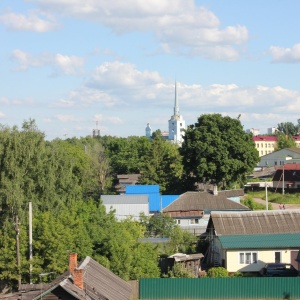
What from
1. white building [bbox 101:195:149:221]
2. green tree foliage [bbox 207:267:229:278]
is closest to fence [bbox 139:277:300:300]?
green tree foliage [bbox 207:267:229:278]

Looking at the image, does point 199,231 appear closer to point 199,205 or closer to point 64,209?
point 199,205

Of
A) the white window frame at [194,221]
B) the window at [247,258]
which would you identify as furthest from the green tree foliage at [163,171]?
Answer: the window at [247,258]

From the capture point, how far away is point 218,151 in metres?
73.6

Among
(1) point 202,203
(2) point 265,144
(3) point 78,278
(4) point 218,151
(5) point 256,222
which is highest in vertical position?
(2) point 265,144

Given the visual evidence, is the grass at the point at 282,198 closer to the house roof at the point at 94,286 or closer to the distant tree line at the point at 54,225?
the distant tree line at the point at 54,225

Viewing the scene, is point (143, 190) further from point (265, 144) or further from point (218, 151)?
point (265, 144)

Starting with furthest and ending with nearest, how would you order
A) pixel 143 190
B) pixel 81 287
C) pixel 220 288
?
pixel 143 190, pixel 220 288, pixel 81 287

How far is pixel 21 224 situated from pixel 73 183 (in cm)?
904

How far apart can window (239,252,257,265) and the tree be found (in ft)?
95.6

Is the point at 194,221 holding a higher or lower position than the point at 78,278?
lower

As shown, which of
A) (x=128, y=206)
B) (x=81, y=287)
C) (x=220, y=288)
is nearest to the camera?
(x=81, y=287)

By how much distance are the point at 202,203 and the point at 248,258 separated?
19844 millimetres

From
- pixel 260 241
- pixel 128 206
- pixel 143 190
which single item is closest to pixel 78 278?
pixel 260 241

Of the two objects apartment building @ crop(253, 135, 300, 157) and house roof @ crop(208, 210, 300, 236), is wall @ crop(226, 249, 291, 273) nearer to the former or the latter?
house roof @ crop(208, 210, 300, 236)
